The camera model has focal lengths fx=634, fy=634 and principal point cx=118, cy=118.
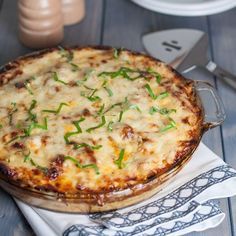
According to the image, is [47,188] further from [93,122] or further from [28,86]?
[28,86]

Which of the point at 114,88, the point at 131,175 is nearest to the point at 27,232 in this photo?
the point at 131,175

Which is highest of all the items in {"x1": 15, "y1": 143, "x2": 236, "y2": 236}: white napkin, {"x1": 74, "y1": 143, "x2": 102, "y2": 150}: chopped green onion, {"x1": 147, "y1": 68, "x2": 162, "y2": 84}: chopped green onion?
{"x1": 147, "y1": 68, "x2": 162, "y2": 84}: chopped green onion

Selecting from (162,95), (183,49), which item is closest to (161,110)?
(162,95)

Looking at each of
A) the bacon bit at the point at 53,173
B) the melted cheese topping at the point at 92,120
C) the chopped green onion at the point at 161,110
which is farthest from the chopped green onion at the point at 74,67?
the bacon bit at the point at 53,173

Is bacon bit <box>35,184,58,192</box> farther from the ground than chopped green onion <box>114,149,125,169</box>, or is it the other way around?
chopped green onion <box>114,149,125,169</box>

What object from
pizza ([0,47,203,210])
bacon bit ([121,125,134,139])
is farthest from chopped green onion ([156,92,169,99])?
bacon bit ([121,125,134,139])

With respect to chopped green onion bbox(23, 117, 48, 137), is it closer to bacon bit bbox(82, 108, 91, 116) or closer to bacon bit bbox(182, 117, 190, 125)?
bacon bit bbox(82, 108, 91, 116)

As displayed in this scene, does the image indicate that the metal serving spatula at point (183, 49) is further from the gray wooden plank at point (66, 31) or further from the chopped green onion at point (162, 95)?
the chopped green onion at point (162, 95)
